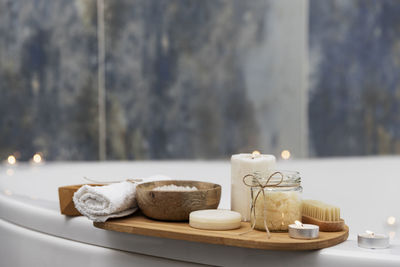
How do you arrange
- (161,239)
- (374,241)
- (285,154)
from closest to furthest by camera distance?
(374,241) → (161,239) → (285,154)

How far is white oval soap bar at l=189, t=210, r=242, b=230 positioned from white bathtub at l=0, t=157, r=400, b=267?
3 cm

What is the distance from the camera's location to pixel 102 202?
0.84 metres

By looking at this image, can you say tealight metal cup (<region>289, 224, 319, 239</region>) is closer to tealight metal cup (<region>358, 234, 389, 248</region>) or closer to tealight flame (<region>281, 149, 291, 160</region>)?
tealight metal cup (<region>358, 234, 389, 248</region>)

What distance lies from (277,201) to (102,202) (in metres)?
0.31

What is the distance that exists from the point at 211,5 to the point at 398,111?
1.40 metres

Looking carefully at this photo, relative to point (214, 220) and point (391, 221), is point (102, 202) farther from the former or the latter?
point (391, 221)

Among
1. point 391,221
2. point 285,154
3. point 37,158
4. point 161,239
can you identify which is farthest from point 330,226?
point 37,158

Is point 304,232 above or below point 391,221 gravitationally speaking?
above

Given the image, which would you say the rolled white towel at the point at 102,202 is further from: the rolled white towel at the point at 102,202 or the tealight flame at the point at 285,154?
the tealight flame at the point at 285,154

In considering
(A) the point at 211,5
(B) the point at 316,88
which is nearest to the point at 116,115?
(A) the point at 211,5

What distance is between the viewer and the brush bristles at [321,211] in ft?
2.57

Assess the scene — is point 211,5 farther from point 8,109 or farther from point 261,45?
point 8,109

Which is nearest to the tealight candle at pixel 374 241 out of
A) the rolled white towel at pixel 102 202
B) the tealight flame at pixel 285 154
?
the rolled white towel at pixel 102 202

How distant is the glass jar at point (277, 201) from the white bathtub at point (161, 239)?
55mm
